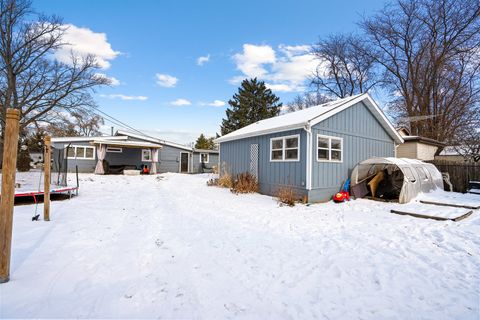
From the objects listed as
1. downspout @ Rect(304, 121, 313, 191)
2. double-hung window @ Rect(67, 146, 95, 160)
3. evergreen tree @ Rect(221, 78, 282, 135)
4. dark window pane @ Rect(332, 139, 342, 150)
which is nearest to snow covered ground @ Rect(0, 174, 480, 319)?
downspout @ Rect(304, 121, 313, 191)

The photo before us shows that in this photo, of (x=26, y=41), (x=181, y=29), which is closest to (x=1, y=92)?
(x=26, y=41)

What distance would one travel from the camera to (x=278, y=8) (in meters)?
12.1

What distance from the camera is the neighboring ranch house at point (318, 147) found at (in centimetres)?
797

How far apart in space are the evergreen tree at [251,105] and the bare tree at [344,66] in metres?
8.47

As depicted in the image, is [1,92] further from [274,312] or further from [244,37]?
[274,312]

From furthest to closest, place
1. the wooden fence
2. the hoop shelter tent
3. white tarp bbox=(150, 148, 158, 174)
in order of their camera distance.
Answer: white tarp bbox=(150, 148, 158, 174) < the wooden fence < the hoop shelter tent

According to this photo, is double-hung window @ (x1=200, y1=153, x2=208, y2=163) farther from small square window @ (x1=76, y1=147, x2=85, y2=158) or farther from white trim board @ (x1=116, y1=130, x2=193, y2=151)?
small square window @ (x1=76, y1=147, x2=85, y2=158)

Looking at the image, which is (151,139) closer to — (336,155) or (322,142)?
(322,142)

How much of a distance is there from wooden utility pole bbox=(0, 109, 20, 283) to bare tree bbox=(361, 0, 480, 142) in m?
21.5

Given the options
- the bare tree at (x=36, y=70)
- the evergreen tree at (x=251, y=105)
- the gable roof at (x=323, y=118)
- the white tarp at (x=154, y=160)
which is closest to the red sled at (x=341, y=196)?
the gable roof at (x=323, y=118)

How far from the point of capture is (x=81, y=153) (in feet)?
57.9

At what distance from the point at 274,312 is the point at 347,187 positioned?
7804 millimetres

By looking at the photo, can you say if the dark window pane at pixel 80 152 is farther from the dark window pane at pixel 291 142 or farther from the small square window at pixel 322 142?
the small square window at pixel 322 142

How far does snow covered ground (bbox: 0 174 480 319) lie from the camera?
2164mm
